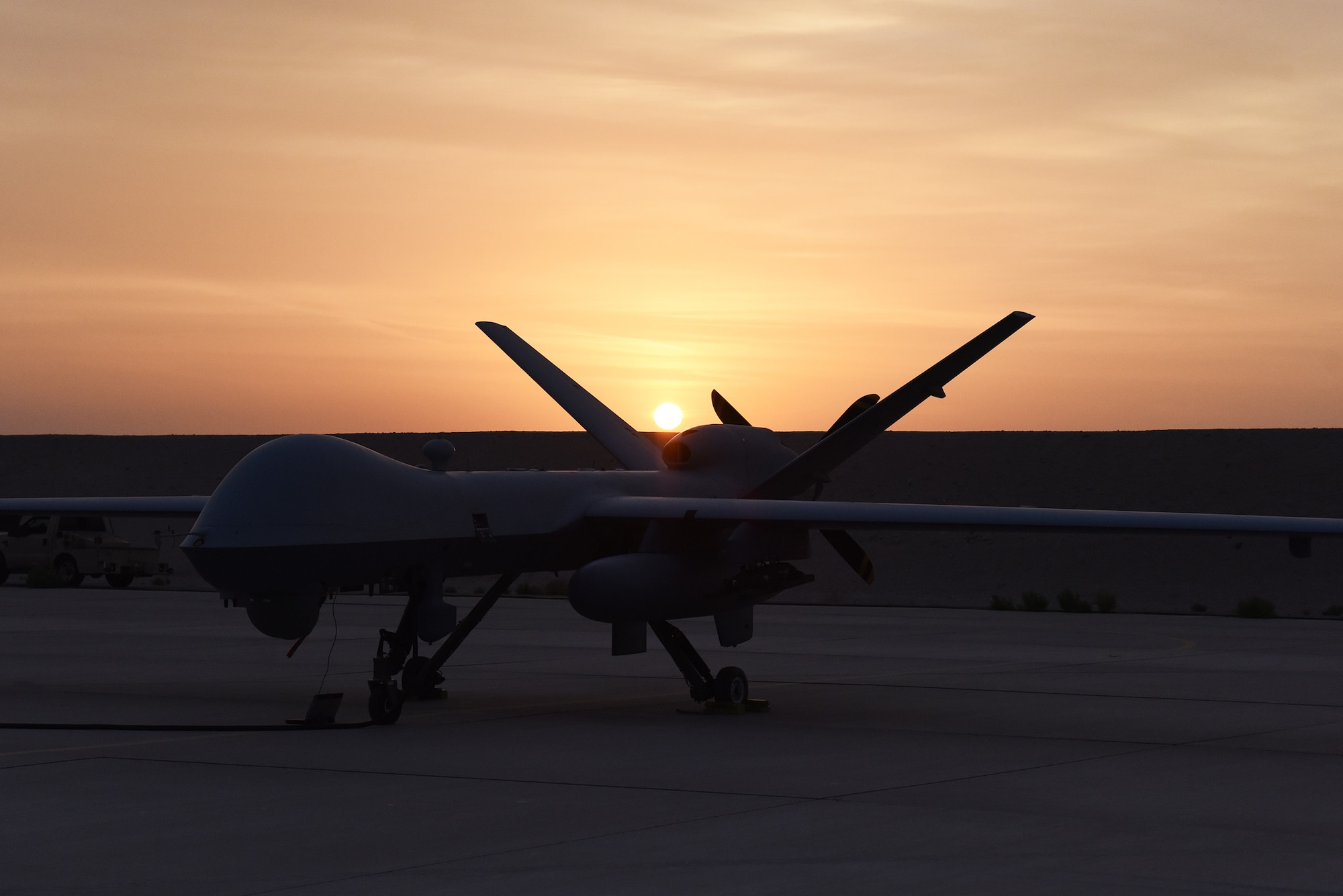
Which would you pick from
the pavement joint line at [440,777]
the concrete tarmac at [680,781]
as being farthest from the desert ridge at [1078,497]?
the pavement joint line at [440,777]

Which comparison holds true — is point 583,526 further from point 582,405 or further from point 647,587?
point 582,405

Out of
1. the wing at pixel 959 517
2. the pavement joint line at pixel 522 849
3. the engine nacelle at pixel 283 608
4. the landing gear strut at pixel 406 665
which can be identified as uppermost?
the wing at pixel 959 517

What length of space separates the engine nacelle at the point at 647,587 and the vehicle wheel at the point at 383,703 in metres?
1.97

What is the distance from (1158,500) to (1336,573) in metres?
11.8

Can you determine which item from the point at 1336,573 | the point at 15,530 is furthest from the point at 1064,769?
the point at 1336,573

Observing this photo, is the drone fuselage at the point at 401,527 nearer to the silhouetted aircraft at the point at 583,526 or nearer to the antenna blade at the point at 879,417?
the silhouetted aircraft at the point at 583,526

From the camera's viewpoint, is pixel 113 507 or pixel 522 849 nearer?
pixel 522 849

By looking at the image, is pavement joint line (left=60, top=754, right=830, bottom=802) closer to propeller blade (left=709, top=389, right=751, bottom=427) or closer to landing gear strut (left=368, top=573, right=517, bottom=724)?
landing gear strut (left=368, top=573, right=517, bottom=724)

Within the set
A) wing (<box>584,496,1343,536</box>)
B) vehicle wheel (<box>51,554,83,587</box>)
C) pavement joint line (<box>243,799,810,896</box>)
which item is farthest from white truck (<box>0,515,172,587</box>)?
pavement joint line (<box>243,799,810,896</box>)

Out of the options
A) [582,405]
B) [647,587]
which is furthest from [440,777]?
[582,405]

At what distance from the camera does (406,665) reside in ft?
53.7

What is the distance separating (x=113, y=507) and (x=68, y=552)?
2834cm

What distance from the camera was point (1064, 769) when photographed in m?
12.2

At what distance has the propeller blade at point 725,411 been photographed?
19953 millimetres
